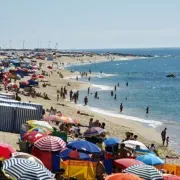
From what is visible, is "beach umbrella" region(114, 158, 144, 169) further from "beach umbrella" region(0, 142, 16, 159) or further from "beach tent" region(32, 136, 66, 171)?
"beach umbrella" region(0, 142, 16, 159)

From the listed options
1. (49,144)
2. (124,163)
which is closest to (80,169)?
(124,163)

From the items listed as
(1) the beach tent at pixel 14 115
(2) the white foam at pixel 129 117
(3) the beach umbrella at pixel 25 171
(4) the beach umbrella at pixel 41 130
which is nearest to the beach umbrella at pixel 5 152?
(3) the beach umbrella at pixel 25 171

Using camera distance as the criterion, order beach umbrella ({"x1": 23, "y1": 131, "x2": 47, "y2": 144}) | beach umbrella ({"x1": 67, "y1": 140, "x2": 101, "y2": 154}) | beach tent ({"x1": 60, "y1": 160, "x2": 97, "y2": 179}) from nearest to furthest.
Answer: beach tent ({"x1": 60, "y1": 160, "x2": 97, "y2": 179})
beach umbrella ({"x1": 67, "y1": 140, "x2": 101, "y2": 154})
beach umbrella ({"x1": 23, "y1": 131, "x2": 47, "y2": 144})

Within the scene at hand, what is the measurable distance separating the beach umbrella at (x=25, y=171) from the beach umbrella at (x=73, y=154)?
3350 millimetres

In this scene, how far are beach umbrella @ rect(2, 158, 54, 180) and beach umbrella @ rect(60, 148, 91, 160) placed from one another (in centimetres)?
335

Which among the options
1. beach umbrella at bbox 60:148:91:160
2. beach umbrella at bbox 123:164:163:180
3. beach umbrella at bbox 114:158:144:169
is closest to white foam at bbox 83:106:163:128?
beach umbrella at bbox 60:148:91:160

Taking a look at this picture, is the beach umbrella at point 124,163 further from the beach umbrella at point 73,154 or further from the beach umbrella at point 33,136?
the beach umbrella at point 33,136

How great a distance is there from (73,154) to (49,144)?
3.47 feet

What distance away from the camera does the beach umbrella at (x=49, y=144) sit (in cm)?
1393

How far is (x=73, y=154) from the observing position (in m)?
13.4

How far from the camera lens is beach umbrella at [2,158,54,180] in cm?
968

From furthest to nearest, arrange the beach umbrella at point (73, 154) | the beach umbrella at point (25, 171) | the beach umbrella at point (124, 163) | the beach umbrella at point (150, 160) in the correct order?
the beach umbrella at point (150, 160) → the beach umbrella at point (73, 154) → the beach umbrella at point (124, 163) → the beach umbrella at point (25, 171)

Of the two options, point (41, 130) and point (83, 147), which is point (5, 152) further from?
point (41, 130)

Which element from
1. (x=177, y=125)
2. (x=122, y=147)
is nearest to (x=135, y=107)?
(x=177, y=125)
